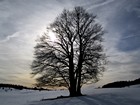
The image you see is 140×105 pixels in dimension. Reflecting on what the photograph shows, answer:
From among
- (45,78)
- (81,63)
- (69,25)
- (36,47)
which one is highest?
(69,25)

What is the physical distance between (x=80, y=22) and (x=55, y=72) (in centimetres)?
780

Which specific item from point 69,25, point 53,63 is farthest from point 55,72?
point 69,25

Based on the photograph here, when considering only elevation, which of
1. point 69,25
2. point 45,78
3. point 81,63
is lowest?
point 45,78

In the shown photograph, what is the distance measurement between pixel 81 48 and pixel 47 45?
181 inches

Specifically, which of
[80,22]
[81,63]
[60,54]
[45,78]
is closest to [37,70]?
[45,78]

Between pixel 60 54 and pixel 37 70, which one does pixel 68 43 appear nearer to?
pixel 60 54

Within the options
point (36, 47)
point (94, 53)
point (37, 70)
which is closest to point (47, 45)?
point (36, 47)

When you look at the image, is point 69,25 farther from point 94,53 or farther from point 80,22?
point 94,53

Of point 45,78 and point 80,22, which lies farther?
point 80,22

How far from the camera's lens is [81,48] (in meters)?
34.2

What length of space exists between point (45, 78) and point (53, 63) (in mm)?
2191

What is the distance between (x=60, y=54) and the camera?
3375 cm

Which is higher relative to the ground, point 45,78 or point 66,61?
point 66,61

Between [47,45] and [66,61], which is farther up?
[47,45]
